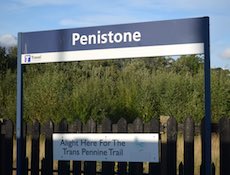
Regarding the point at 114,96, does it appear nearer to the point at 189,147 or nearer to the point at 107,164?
the point at 107,164

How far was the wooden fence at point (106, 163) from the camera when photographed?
20.6ft

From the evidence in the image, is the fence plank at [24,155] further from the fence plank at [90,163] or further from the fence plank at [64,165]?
the fence plank at [90,163]

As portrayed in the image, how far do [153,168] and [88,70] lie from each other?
19.8 metres

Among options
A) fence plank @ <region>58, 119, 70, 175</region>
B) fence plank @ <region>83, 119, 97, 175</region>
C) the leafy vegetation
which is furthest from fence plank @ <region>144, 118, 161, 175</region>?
the leafy vegetation

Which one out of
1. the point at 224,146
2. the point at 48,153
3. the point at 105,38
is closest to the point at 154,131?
the point at 224,146

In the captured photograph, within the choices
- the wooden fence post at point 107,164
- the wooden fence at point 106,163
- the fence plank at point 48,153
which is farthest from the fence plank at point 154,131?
the fence plank at point 48,153

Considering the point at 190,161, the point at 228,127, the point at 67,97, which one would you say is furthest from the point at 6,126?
the point at 67,97

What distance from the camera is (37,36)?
700 centimetres

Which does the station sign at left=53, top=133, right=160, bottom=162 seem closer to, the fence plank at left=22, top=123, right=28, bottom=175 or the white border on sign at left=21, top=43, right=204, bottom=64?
the fence plank at left=22, top=123, right=28, bottom=175

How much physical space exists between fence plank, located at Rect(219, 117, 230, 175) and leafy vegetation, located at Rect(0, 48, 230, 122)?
38.8ft

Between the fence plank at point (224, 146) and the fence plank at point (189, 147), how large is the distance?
411 millimetres

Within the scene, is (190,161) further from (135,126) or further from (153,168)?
(135,126)

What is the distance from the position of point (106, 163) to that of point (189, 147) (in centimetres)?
131

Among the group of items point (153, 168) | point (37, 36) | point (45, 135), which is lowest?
point (153, 168)
